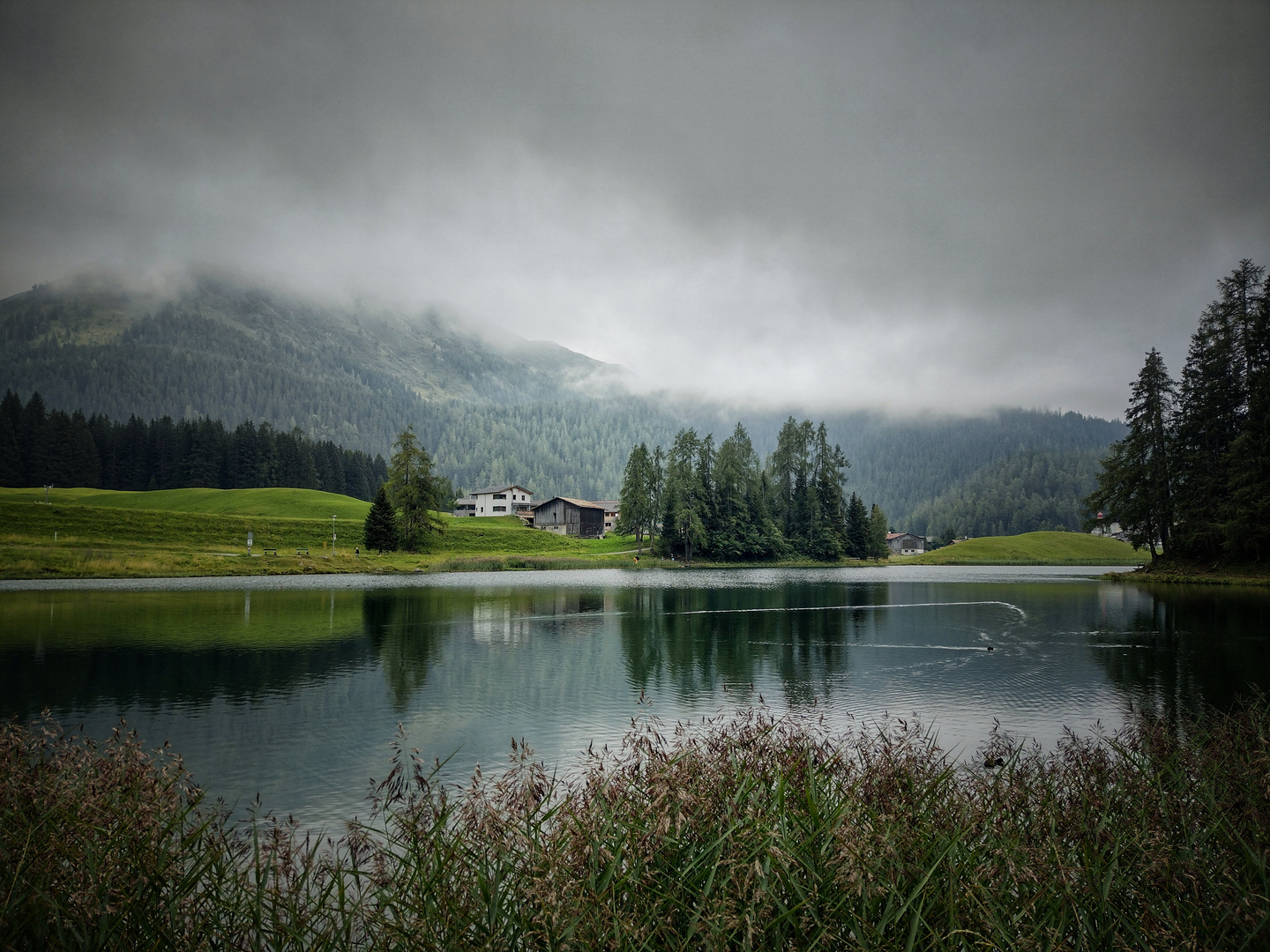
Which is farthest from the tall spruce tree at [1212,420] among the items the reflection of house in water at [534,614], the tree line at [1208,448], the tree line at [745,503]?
the tree line at [745,503]

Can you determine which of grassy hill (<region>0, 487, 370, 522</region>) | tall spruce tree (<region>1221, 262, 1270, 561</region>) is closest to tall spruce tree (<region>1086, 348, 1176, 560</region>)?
tall spruce tree (<region>1221, 262, 1270, 561</region>)

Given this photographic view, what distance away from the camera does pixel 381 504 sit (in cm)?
8062

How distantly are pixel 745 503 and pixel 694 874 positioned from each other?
104970mm

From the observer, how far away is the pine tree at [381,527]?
79.4 m

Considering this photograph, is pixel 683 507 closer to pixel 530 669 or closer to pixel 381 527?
pixel 381 527

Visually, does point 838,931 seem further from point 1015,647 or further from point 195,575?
point 195,575

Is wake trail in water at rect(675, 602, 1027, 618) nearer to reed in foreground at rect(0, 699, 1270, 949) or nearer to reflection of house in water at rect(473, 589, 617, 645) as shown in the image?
reflection of house in water at rect(473, 589, 617, 645)

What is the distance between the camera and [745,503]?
356ft

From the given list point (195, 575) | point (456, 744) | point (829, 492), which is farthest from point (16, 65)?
point (829, 492)

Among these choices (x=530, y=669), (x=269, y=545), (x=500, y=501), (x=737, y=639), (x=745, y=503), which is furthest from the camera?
(x=500, y=501)

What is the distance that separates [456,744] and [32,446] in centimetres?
15975

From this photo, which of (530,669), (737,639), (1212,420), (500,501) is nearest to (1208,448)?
(1212,420)

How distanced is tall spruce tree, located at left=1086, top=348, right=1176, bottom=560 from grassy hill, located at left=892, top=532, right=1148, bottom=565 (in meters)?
48.9

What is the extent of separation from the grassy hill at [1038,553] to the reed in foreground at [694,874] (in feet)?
365
